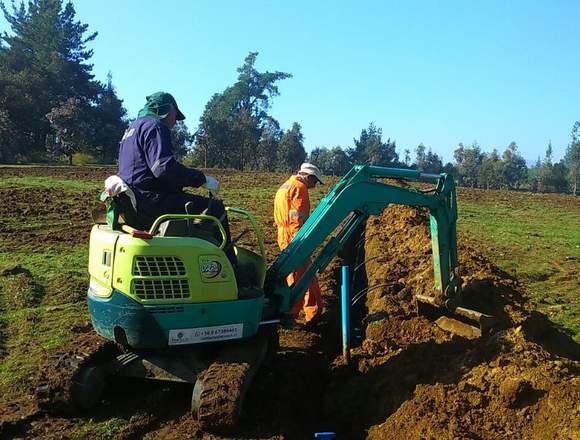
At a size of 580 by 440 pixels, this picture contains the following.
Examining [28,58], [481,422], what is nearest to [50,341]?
[481,422]

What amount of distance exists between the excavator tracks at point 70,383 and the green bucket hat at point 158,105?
7.11 ft

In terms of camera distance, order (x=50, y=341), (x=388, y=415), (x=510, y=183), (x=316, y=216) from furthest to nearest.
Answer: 1. (x=510, y=183)
2. (x=50, y=341)
3. (x=316, y=216)
4. (x=388, y=415)

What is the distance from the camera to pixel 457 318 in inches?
264

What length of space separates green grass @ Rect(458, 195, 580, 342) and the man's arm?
5.31 m

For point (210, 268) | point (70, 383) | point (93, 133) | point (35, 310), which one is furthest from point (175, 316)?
point (93, 133)

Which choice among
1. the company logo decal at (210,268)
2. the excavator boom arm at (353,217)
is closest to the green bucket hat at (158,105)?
the company logo decal at (210,268)

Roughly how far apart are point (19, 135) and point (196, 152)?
1357 cm

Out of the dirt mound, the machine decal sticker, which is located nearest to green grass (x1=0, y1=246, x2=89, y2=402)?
the machine decal sticker

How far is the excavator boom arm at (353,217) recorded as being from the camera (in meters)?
6.17

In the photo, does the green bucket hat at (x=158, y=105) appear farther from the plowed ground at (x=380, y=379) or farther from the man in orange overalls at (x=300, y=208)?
the man in orange overalls at (x=300, y=208)

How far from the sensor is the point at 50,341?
7.40 m

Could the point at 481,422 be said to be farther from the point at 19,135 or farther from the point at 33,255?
the point at 19,135

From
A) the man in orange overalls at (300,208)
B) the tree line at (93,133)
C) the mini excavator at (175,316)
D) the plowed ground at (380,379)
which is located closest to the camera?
the plowed ground at (380,379)

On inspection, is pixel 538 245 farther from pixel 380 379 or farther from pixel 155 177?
pixel 155 177
